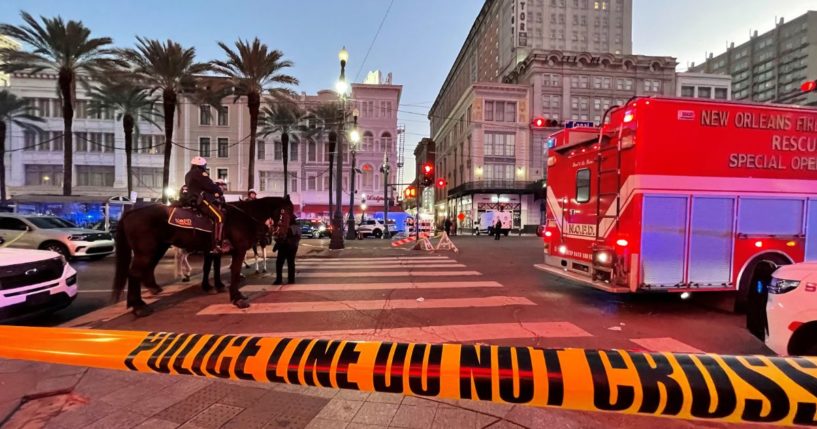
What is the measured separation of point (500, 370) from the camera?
75.1 inches

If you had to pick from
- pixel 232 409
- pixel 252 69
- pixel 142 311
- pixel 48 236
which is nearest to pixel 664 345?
pixel 232 409

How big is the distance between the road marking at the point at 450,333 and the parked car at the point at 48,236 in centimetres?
1140

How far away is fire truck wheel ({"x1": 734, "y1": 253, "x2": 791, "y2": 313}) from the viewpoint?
652 cm

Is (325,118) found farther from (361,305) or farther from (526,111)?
(361,305)

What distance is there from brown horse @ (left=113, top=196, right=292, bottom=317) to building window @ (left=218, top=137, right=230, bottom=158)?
4458cm

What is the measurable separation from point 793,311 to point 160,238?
7.99 metres

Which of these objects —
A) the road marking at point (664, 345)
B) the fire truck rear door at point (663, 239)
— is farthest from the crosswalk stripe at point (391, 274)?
the road marking at point (664, 345)

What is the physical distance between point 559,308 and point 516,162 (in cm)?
5148

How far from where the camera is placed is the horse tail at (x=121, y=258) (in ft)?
21.1

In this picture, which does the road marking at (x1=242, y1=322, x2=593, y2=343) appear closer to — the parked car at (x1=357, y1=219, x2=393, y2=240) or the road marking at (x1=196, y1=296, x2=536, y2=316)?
the road marking at (x1=196, y1=296, x2=536, y2=316)

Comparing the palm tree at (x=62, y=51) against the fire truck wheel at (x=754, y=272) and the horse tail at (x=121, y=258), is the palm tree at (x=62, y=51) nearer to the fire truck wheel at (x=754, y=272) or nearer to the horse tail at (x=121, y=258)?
the horse tail at (x=121, y=258)

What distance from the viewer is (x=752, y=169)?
6668 millimetres

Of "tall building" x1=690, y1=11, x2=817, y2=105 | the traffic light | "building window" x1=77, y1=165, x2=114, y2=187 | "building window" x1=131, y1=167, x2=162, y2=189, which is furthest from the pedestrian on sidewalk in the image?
"tall building" x1=690, y1=11, x2=817, y2=105

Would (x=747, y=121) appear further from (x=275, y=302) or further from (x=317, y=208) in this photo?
(x=317, y=208)
